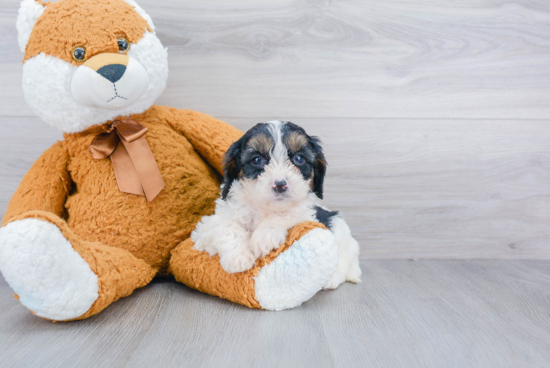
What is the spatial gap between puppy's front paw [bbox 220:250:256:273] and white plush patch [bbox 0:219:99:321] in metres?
0.38

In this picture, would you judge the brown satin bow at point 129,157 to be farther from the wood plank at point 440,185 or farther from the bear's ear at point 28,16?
the wood plank at point 440,185

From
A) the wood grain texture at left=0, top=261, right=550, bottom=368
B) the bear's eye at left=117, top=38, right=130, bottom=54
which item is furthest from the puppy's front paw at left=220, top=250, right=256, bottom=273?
the bear's eye at left=117, top=38, right=130, bottom=54

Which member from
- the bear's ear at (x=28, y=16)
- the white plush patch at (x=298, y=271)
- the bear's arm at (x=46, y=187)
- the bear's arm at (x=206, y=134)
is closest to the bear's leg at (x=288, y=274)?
the white plush patch at (x=298, y=271)

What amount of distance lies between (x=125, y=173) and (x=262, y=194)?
0.51 m

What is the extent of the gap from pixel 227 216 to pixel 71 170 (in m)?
0.60

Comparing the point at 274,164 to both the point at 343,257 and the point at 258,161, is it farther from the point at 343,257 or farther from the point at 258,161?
the point at 343,257

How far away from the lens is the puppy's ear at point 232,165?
134cm

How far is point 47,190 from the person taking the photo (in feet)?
4.55

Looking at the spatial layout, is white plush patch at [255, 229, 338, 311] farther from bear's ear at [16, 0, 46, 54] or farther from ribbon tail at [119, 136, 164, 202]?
bear's ear at [16, 0, 46, 54]

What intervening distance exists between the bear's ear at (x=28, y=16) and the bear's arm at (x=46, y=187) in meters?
0.38

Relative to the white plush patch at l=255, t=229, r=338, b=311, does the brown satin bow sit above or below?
above

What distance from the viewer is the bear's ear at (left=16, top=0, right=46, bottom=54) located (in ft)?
4.32

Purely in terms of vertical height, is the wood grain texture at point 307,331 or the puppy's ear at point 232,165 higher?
the puppy's ear at point 232,165

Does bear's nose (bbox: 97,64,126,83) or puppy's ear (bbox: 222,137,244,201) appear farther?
puppy's ear (bbox: 222,137,244,201)
